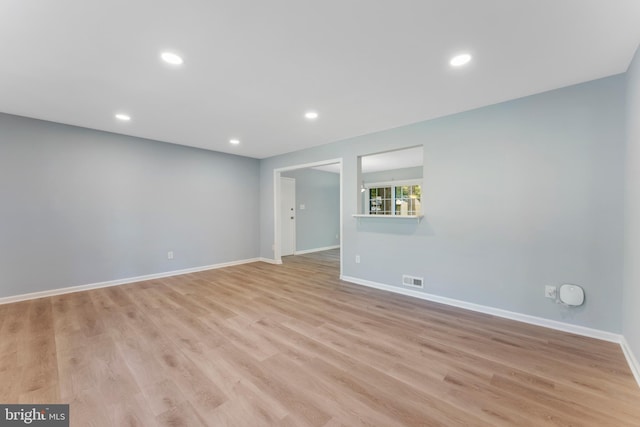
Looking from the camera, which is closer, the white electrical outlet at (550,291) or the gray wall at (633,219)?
the gray wall at (633,219)

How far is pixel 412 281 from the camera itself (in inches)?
146

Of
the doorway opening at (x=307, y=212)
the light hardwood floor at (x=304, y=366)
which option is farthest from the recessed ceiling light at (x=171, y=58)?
the doorway opening at (x=307, y=212)

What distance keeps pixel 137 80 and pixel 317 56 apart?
1.81m

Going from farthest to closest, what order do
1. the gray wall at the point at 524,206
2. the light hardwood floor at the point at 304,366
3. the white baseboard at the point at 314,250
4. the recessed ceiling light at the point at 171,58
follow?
the white baseboard at the point at 314,250
the gray wall at the point at 524,206
the recessed ceiling light at the point at 171,58
the light hardwood floor at the point at 304,366

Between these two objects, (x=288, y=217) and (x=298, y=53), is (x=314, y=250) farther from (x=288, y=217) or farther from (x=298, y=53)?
(x=298, y=53)

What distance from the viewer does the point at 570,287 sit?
8.38ft

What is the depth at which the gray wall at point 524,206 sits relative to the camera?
2.44 m

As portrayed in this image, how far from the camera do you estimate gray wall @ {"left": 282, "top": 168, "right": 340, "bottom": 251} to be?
7461 mm

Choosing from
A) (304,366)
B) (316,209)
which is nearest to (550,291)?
(304,366)

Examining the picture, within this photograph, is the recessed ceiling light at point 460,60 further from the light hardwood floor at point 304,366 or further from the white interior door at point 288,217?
the white interior door at point 288,217

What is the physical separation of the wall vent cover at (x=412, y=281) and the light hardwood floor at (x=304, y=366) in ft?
0.98

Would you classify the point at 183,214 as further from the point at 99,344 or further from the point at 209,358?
the point at 209,358

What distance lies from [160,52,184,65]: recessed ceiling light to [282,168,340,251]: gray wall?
476 cm

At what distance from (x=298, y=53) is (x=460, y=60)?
53.3 inches
